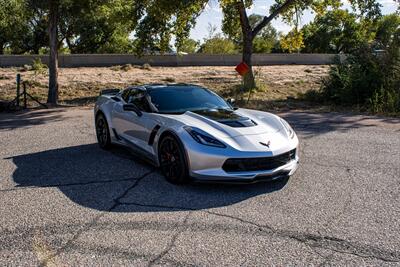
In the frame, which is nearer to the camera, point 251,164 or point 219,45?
point 251,164

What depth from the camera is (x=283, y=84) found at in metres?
22.1

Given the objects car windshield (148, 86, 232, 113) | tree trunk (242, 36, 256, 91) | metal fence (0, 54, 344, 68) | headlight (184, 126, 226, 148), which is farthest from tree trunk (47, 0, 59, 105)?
metal fence (0, 54, 344, 68)

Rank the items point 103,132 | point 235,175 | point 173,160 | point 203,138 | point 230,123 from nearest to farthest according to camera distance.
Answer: point 235,175
point 203,138
point 173,160
point 230,123
point 103,132

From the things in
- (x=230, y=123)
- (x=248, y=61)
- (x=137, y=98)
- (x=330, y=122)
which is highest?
(x=248, y=61)

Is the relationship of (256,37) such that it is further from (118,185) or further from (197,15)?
(118,185)

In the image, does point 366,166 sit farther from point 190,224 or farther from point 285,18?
point 285,18

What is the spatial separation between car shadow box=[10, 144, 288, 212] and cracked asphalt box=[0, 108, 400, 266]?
1cm

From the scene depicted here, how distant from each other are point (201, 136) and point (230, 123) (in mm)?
570

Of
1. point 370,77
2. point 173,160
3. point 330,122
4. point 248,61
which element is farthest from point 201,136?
point 248,61

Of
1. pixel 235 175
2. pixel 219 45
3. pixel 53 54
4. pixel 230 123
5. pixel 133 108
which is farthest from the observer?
pixel 219 45

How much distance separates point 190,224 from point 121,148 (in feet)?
12.5

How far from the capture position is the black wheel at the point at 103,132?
805 cm

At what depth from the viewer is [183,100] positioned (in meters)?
6.99

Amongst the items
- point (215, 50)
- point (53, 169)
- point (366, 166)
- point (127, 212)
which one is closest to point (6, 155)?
point (53, 169)
